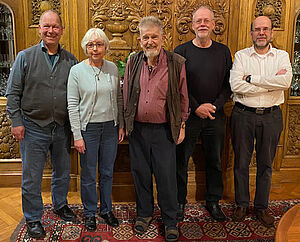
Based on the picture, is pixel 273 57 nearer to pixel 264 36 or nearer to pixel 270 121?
pixel 264 36

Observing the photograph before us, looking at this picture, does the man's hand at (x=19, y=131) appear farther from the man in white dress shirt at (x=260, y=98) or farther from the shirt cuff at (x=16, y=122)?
the man in white dress shirt at (x=260, y=98)

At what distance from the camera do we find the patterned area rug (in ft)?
9.02

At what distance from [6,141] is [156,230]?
1.97 meters

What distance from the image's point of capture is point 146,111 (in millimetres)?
2561

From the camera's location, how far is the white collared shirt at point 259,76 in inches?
108

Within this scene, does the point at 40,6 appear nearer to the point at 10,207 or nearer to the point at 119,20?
the point at 119,20

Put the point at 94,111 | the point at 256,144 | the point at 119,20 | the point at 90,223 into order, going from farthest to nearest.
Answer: the point at 119,20 < the point at 256,144 < the point at 90,223 < the point at 94,111

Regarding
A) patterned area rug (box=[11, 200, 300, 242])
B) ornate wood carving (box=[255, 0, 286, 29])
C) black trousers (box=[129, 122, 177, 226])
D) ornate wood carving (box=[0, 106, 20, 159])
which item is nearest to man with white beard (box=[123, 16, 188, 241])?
black trousers (box=[129, 122, 177, 226])

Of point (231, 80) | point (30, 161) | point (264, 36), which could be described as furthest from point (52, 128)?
point (264, 36)

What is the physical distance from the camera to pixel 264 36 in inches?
109

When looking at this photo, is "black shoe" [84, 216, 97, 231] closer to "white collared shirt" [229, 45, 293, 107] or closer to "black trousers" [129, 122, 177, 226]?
"black trousers" [129, 122, 177, 226]

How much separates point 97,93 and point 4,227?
56.8 inches

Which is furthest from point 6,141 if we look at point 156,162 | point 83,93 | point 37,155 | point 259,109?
point 259,109

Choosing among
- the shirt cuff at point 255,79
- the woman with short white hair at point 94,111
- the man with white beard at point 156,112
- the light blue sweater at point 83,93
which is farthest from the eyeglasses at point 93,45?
the shirt cuff at point 255,79
